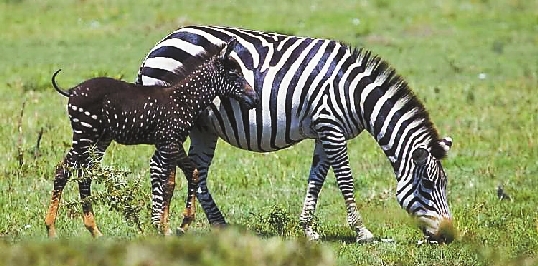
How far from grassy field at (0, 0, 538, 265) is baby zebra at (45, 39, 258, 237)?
0.30 meters

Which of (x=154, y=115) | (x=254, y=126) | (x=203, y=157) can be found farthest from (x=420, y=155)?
(x=154, y=115)

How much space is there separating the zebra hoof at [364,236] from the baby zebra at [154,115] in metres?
1.69

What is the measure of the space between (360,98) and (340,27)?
57.0ft

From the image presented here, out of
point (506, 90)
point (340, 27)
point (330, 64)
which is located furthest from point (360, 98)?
point (340, 27)

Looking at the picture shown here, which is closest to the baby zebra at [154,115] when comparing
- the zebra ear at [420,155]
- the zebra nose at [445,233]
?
the zebra ear at [420,155]

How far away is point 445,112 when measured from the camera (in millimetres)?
16984

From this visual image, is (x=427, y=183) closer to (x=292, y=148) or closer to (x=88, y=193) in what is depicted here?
(x=88, y=193)

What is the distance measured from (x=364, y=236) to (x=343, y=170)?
0.70m

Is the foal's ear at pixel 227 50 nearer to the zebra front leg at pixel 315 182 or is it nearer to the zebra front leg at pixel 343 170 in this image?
the zebra front leg at pixel 343 170

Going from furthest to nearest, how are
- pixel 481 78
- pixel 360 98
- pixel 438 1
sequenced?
pixel 438 1
pixel 481 78
pixel 360 98

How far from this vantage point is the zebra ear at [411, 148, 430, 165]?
8.99m

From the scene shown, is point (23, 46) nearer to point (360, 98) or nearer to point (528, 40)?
point (528, 40)

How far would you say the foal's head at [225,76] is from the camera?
8.98 metres

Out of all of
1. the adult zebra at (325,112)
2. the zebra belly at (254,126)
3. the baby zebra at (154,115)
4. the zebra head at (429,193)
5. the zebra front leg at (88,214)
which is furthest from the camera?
the zebra belly at (254,126)
